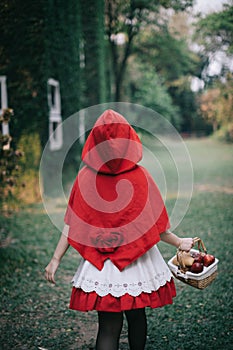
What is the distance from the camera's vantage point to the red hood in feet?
6.44

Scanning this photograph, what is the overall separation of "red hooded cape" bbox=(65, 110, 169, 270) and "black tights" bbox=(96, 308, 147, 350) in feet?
0.84

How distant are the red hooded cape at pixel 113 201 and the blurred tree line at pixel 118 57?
407 cm

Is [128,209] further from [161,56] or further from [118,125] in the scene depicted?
[161,56]

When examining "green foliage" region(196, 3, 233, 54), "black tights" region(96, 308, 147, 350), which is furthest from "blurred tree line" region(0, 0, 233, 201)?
"black tights" region(96, 308, 147, 350)

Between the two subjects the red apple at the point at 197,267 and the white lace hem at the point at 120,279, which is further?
the red apple at the point at 197,267

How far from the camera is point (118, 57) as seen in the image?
10133 millimetres

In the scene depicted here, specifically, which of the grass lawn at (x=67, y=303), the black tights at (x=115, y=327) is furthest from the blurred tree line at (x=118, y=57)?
the black tights at (x=115, y=327)

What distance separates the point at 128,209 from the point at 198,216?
4699mm

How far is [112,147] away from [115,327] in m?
0.86

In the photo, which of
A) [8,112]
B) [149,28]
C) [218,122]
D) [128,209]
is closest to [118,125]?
[128,209]

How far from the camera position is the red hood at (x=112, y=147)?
6.44ft

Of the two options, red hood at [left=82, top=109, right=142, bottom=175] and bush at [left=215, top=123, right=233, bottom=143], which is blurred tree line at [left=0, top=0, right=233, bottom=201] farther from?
red hood at [left=82, top=109, right=142, bottom=175]

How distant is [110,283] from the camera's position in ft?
6.45

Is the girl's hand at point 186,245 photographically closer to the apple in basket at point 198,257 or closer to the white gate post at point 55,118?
the apple in basket at point 198,257
